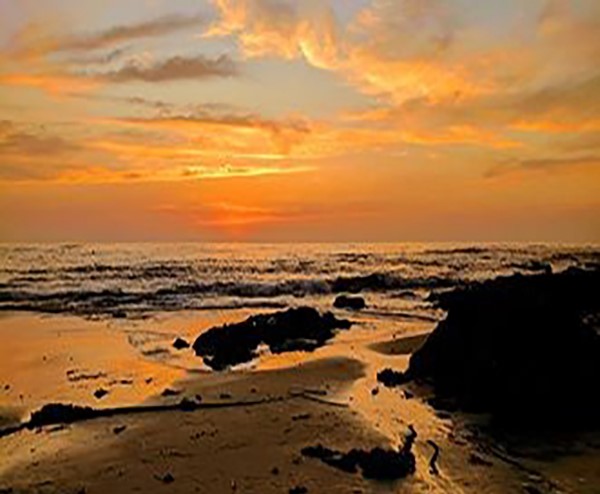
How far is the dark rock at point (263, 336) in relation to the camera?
69.4 feet

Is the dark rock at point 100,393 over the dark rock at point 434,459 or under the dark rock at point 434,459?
over

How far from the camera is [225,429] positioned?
12.5 meters

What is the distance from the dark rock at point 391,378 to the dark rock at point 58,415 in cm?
676

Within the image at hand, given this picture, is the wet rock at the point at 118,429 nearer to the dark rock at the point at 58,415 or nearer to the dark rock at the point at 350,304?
the dark rock at the point at 58,415

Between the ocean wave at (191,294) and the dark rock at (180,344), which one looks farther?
the ocean wave at (191,294)

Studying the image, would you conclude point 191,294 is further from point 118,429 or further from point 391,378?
point 118,429

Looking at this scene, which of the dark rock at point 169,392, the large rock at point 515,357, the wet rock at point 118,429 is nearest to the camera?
the wet rock at point 118,429

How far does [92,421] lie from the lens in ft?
43.5

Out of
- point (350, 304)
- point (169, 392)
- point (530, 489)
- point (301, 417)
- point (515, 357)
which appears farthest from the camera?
point (350, 304)

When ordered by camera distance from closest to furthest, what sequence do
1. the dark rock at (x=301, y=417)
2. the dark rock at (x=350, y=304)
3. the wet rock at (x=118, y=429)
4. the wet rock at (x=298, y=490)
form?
the wet rock at (x=298, y=490)
the wet rock at (x=118, y=429)
the dark rock at (x=301, y=417)
the dark rock at (x=350, y=304)

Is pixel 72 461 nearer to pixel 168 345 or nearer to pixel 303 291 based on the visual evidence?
pixel 168 345

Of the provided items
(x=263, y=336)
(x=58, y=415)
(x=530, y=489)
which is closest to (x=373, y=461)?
(x=530, y=489)

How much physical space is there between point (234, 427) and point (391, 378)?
17.3ft

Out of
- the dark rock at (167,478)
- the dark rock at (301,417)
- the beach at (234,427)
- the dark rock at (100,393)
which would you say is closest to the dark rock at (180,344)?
the beach at (234,427)
